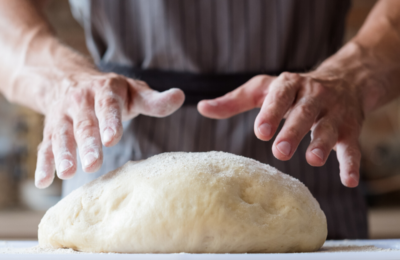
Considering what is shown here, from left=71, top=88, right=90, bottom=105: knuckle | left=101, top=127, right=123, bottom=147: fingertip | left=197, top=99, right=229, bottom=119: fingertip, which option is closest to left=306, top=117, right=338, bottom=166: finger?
left=197, top=99, right=229, bottom=119: fingertip

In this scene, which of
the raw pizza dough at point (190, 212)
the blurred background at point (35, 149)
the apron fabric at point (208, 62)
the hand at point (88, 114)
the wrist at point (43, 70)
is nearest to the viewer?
the raw pizza dough at point (190, 212)

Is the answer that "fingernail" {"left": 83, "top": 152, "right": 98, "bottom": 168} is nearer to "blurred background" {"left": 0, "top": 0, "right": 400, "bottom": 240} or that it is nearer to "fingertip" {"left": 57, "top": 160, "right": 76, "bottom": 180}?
"fingertip" {"left": 57, "top": 160, "right": 76, "bottom": 180}

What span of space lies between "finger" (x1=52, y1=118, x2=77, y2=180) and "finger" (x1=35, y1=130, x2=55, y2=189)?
3 cm

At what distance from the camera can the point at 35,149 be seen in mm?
3398

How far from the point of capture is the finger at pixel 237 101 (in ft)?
3.01

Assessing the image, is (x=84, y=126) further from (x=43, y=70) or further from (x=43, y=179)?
(x=43, y=70)

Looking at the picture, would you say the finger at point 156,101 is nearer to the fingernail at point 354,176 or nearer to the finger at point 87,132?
the finger at point 87,132

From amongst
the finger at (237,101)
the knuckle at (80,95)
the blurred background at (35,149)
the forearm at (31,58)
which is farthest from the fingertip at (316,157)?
the blurred background at (35,149)

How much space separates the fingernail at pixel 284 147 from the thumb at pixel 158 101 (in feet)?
0.80

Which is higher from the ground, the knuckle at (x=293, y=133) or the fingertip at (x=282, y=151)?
the knuckle at (x=293, y=133)

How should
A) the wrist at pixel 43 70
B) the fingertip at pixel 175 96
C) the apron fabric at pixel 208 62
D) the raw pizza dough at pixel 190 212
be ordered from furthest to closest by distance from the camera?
the apron fabric at pixel 208 62 < the wrist at pixel 43 70 < the fingertip at pixel 175 96 < the raw pizza dough at pixel 190 212

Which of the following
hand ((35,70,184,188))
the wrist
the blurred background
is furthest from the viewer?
the blurred background

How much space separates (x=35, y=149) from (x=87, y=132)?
9.44 ft

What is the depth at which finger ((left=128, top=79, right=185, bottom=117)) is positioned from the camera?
33.6 inches
